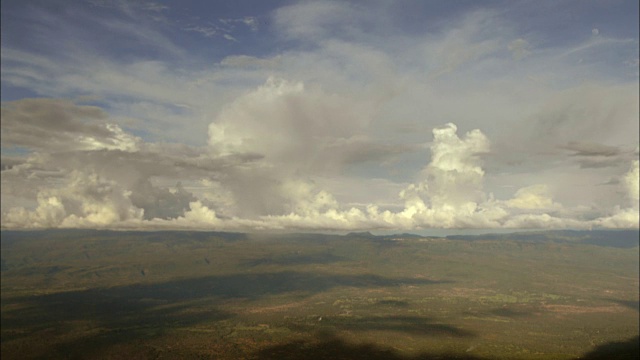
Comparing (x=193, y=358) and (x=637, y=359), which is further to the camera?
(x=193, y=358)

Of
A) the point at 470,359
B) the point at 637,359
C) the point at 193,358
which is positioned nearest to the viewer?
the point at 637,359

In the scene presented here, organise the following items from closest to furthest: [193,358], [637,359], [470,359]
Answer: [637,359], [470,359], [193,358]

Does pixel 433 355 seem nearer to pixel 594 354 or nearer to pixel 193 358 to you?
pixel 594 354

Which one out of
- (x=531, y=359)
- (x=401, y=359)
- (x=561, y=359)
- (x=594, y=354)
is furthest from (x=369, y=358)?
(x=594, y=354)

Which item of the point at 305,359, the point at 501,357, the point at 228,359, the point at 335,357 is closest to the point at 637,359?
the point at 501,357

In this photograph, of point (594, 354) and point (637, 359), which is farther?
point (594, 354)

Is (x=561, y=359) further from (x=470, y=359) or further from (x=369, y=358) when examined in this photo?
(x=369, y=358)

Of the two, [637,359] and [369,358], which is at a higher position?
[637,359]

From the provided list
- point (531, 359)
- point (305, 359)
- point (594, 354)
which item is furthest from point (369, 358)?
point (594, 354)
